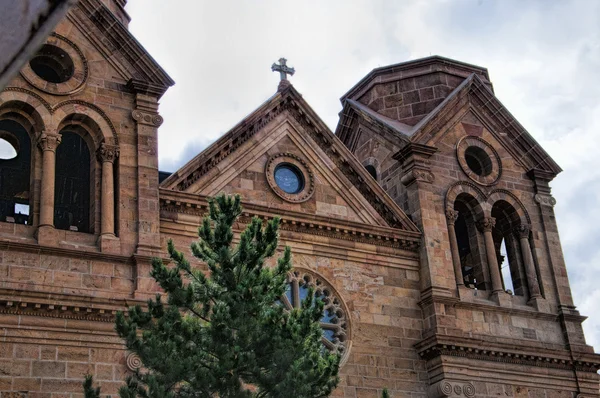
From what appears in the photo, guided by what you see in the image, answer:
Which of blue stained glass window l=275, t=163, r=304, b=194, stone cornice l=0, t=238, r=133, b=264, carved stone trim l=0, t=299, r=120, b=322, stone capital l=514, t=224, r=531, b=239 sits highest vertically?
blue stained glass window l=275, t=163, r=304, b=194

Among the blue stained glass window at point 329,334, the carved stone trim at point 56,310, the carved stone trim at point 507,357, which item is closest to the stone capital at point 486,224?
Result: the carved stone trim at point 507,357

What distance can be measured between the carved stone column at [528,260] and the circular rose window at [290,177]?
7002 mm

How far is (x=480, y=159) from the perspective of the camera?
89.9 feet

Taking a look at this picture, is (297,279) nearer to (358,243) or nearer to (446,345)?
(358,243)

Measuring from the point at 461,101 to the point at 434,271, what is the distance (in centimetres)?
651

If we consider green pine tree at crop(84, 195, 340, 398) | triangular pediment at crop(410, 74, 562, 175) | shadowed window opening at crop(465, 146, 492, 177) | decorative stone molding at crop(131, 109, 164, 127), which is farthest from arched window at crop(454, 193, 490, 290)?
green pine tree at crop(84, 195, 340, 398)

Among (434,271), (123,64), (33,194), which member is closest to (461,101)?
(434,271)

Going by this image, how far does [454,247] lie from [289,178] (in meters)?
5.16

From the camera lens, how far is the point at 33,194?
64.2 ft

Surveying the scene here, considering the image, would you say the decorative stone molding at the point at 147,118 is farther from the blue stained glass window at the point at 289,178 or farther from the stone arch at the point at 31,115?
the blue stained glass window at the point at 289,178

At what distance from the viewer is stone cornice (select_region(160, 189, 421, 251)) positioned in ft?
69.9

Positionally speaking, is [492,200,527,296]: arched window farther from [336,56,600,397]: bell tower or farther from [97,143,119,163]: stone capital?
[97,143,119,163]: stone capital

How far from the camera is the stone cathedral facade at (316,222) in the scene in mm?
18516

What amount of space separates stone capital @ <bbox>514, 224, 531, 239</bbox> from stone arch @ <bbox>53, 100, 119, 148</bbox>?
41.2 ft
